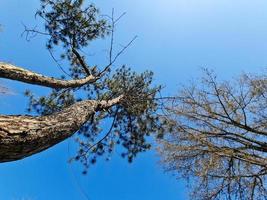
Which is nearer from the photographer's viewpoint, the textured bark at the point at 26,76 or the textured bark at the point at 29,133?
the textured bark at the point at 29,133

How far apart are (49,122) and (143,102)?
629 cm

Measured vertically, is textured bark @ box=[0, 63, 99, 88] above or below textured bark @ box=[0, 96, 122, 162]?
above

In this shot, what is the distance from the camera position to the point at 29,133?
3.84 m

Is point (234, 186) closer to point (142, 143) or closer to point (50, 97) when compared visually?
point (142, 143)

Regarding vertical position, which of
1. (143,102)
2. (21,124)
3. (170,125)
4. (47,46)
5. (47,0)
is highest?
(47,0)

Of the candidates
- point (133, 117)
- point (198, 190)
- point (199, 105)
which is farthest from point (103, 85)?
point (198, 190)

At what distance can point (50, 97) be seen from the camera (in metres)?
11.4

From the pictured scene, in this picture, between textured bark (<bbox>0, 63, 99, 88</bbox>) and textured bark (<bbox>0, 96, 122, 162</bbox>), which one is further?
textured bark (<bbox>0, 63, 99, 88</bbox>)

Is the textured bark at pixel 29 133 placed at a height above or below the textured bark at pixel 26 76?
below

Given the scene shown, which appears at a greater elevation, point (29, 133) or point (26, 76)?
point (26, 76)

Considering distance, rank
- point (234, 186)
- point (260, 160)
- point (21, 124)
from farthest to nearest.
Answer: point (234, 186)
point (260, 160)
point (21, 124)

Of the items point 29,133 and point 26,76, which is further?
point 26,76

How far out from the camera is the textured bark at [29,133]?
3.56m

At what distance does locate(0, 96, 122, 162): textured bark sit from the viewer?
11.7 ft
